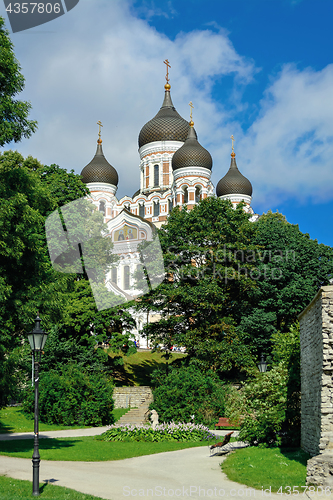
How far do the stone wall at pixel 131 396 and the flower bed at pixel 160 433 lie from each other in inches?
290

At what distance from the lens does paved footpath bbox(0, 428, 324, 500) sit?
8.48 meters

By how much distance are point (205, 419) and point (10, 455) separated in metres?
8.51

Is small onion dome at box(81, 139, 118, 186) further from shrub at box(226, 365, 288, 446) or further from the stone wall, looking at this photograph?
shrub at box(226, 365, 288, 446)

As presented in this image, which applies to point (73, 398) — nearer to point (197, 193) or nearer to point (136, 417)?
point (136, 417)

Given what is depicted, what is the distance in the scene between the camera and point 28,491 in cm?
834

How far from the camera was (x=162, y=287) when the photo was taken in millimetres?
24547

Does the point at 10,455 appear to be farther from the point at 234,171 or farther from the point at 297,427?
the point at 234,171

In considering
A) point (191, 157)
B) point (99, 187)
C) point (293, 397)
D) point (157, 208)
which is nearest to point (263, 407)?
point (293, 397)

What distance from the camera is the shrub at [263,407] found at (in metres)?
13.2

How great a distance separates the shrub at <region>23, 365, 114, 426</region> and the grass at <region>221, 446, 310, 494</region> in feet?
29.7

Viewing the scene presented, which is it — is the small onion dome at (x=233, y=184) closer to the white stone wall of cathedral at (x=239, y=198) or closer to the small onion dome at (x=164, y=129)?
the white stone wall of cathedral at (x=239, y=198)

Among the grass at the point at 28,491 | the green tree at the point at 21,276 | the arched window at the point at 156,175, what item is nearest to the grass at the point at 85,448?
the green tree at the point at 21,276

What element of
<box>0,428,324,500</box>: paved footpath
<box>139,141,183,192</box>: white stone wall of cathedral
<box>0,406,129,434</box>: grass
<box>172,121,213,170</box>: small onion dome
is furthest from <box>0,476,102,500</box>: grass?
<box>139,141,183,192</box>: white stone wall of cathedral

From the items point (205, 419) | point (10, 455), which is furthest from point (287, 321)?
point (10, 455)
